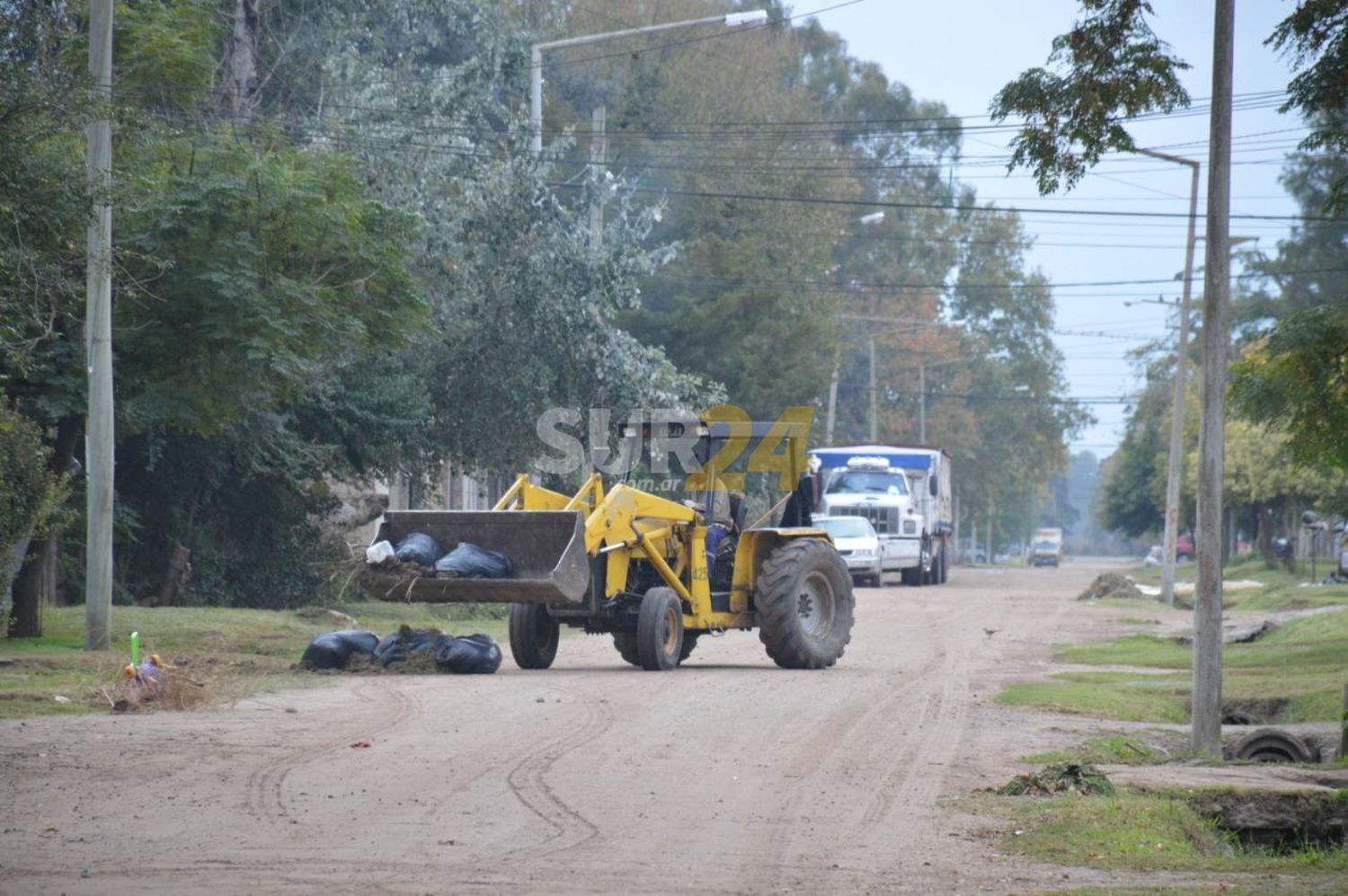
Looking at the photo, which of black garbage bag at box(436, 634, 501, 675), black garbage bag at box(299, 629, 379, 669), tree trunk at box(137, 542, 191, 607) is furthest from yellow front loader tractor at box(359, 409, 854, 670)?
tree trunk at box(137, 542, 191, 607)

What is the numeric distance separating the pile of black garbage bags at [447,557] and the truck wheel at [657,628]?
158 centimetres

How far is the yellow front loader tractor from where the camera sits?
1686 cm

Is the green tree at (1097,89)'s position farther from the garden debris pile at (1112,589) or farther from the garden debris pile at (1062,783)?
the garden debris pile at (1112,589)

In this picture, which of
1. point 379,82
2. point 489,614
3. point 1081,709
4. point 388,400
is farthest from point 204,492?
point 1081,709

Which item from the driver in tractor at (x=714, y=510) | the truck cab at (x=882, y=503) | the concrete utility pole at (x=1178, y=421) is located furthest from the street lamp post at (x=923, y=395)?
the driver in tractor at (x=714, y=510)

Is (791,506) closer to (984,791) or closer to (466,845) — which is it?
(984,791)

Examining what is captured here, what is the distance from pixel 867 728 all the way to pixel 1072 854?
16.2 feet

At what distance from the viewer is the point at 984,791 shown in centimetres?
1080

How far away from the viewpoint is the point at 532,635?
18359mm

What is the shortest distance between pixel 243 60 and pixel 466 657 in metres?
16.6

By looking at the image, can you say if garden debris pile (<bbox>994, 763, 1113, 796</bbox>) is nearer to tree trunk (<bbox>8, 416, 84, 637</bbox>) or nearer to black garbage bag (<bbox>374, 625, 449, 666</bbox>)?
black garbage bag (<bbox>374, 625, 449, 666</bbox>)

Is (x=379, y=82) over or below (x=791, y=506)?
over

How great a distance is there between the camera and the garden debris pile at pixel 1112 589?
41250mm

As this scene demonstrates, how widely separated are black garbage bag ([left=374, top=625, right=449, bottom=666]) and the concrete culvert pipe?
331 inches
